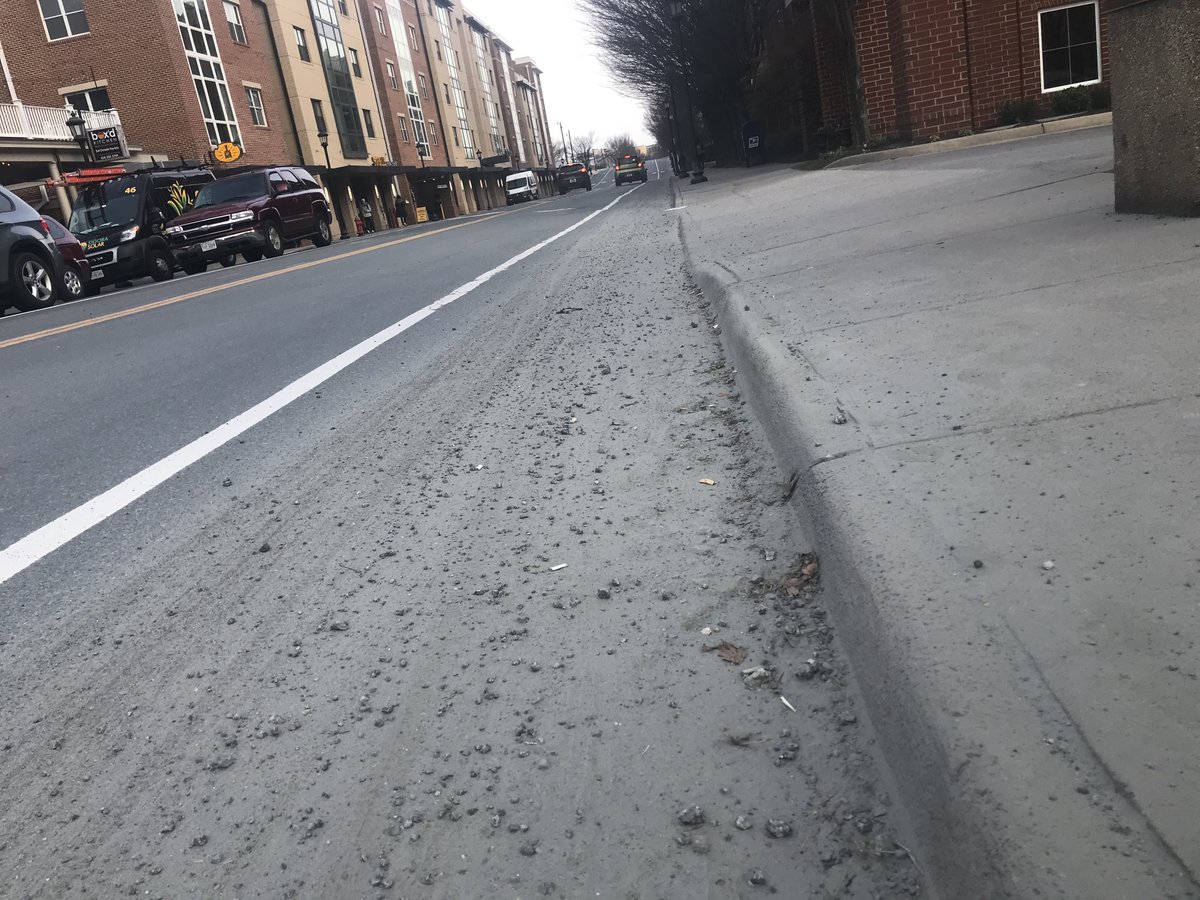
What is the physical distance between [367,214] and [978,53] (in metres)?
37.5

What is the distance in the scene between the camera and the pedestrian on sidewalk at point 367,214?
49.7 meters

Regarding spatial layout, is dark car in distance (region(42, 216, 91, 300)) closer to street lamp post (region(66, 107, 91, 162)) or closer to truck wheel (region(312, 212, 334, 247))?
truck wheel (region(312, 212, 334, 247))

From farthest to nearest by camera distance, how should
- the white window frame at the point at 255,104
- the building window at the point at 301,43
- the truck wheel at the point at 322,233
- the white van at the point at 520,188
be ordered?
the white van at the point at 520,188 < the building window at the point at 301,43 < the white window frame at the point at 255,104 < the truck wheel at the point at 322,233

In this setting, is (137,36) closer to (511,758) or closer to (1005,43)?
(1005,43)

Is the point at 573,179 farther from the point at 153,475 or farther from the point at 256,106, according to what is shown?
the point at 153,475

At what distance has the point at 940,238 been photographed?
674 cm

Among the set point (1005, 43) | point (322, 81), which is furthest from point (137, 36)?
point (1005, 43)

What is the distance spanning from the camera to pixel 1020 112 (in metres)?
19.4

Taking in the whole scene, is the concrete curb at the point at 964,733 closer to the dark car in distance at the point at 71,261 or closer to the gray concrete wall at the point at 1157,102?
the gray concrete wall at the point at 1157,102

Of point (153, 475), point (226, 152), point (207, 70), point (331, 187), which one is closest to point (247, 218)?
point (153, 475)

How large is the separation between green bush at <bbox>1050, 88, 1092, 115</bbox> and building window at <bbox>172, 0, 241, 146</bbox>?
29945mm

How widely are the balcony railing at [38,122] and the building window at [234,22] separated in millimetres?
9163

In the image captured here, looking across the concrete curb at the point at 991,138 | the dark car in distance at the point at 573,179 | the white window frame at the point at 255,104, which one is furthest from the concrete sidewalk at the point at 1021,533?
the dark car in distance at the point at 573,179

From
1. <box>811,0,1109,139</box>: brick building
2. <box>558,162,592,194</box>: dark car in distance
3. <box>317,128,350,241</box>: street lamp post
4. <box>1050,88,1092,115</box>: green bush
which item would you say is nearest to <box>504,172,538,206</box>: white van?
<box>558,162,592,194</box>: dark car in distance
